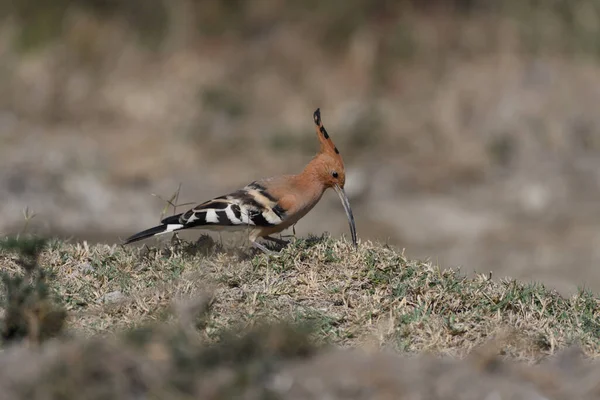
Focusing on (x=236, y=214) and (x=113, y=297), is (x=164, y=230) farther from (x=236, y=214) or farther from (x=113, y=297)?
(x=113, y=297)

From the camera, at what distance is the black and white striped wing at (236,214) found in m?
5.13

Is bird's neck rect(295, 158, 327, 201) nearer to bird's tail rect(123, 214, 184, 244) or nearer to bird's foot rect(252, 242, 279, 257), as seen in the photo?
bird's foot rect(252, 242, 279, 257)

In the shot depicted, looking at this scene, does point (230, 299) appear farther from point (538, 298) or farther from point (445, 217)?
point (445, 217)

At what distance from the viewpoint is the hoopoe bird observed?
5.13 meters

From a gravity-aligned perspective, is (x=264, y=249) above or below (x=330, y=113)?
below

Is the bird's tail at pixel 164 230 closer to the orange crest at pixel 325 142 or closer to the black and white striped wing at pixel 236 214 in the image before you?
the black and white striped wing at pixel 236 214

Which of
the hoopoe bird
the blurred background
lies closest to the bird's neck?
the hoopoe bird

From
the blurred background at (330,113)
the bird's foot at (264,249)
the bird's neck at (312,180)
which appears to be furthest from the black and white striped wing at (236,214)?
the blurred background at (330,113)

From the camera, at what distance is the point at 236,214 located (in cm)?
516

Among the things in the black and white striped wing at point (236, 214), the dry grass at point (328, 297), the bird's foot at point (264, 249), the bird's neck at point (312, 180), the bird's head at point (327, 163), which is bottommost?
the dry grass at point (328, 297)

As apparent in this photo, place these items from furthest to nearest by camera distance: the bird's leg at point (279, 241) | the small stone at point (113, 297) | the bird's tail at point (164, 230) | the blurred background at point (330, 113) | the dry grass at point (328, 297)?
the blurred background at point (330, 113) < the bird's leg at point (279, 241) < the bird's tail at point (164, 230) < the small stone at point (113, 297) < the dry grass at point (328, 297)

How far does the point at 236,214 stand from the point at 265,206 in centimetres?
15

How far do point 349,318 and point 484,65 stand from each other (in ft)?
28.2

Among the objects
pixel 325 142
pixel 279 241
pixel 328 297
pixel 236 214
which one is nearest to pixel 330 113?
pixel 325 142
